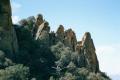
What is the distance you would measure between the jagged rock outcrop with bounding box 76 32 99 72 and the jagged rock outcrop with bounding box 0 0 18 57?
11734mm

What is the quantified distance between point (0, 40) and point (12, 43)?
2483 millimetres

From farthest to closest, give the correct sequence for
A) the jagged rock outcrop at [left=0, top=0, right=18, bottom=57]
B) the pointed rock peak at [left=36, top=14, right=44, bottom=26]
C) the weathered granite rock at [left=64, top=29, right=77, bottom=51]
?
the pointed rock peak at [left=36, top=14, right=44, bottom=26], the weathered granite rock at [left=64, top=29, right=77, bottom=51], the jagged rock outcrop at [left=0, top=0, right=18, bottom=57]

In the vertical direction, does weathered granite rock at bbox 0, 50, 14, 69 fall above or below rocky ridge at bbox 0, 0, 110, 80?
below

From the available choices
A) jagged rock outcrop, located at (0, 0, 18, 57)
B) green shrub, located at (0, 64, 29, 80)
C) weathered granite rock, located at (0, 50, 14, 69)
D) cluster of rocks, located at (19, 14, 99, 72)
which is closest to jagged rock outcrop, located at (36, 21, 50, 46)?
cluster of rocks, located at (19, 14, 99, 72)

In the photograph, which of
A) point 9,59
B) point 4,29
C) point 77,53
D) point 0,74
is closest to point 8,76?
point 0,74

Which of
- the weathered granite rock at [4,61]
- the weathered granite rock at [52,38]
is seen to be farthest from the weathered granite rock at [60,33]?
the weathered granite rock at [4,61]

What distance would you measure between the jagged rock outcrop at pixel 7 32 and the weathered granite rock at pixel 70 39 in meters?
10.1

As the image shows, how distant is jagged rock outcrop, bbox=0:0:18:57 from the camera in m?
91.5

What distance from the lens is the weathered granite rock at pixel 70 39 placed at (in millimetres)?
101688

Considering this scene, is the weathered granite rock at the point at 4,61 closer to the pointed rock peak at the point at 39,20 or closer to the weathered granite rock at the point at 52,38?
the weathered granite rock at the point at 52,38

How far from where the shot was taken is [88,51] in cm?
10169

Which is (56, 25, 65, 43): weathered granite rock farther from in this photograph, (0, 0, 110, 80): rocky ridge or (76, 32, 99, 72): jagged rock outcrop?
(76, 32, 99, 72): jagged rock outcrop

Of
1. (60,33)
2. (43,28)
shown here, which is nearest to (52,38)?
(60,33)

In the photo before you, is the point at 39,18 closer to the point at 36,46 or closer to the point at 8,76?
the point at 36,46
